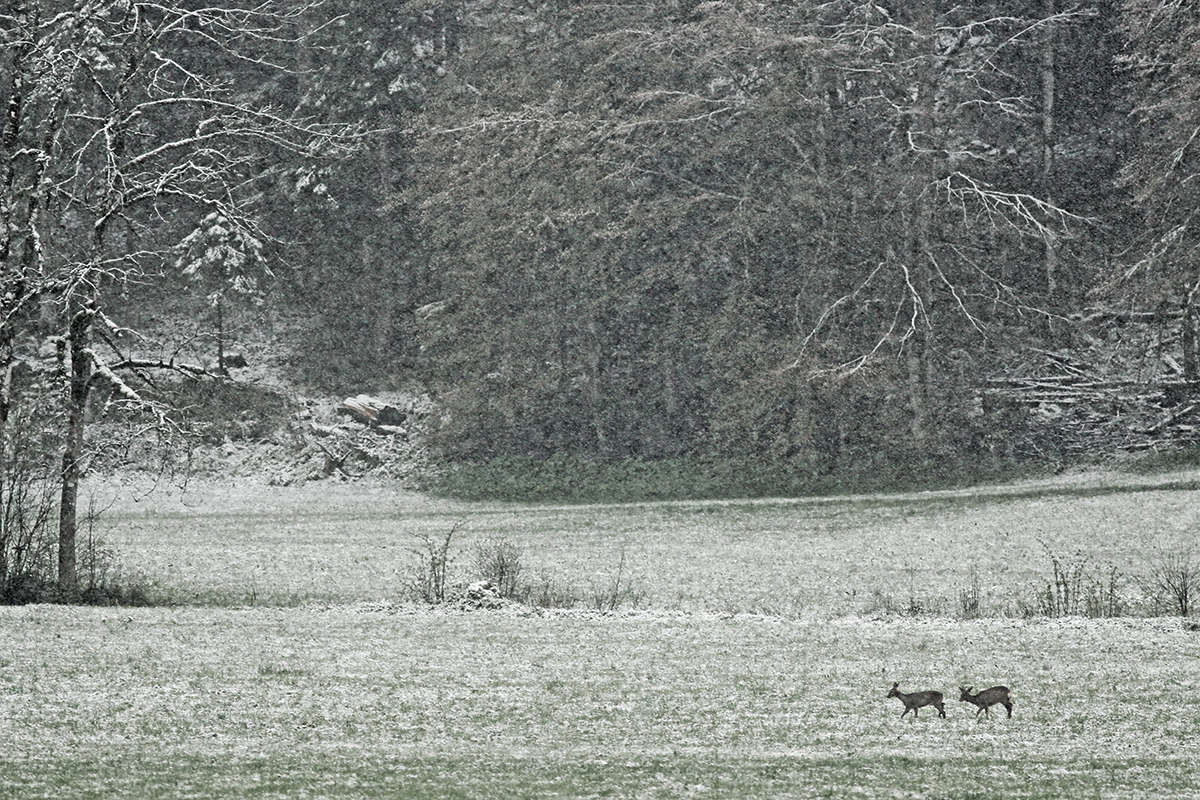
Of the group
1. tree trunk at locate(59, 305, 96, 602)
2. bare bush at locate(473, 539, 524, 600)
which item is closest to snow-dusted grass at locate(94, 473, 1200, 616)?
bare bush at locate(473, 539, 524, 600)

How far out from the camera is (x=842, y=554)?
2461 cm

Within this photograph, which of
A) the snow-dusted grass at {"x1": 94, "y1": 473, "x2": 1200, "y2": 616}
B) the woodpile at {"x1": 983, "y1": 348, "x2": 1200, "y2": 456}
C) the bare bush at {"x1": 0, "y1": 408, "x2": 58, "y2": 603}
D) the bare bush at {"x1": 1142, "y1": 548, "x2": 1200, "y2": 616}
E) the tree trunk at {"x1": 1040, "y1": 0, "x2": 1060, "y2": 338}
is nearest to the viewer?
the bare bush at {"x1": 1142, "y1": 548, "x2": 1200, "y2": 616}

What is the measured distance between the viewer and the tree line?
122ft

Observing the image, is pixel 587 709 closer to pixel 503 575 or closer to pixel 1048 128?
pixel 503 575

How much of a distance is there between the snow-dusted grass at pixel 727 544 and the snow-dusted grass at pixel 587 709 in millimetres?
→ 3520

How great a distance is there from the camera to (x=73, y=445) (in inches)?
749

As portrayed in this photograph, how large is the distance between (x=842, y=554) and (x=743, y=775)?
1672 centimetres

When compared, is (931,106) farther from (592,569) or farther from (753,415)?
(592,569)

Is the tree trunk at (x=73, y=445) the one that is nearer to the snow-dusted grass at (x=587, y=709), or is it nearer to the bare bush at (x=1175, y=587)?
the snow-dusted grass at (x=587, y=709)

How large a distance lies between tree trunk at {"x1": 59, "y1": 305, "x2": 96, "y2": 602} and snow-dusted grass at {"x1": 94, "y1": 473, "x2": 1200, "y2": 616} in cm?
166

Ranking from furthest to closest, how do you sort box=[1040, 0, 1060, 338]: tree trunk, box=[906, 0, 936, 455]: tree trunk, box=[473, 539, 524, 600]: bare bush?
box=[1040, 0, 1060, 338]: tree trunk, box=[906, 0, 936, 455]: tree trunk, box=[473, 539, 524, 600]: bare bush

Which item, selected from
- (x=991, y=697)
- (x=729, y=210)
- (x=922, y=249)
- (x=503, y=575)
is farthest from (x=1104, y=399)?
(x=991, y=697)

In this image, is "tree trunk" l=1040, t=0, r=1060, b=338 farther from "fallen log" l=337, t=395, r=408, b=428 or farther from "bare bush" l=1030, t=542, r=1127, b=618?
"fallen log" l=337, t=395, r=408, b=428

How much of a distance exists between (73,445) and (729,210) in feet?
84.2
